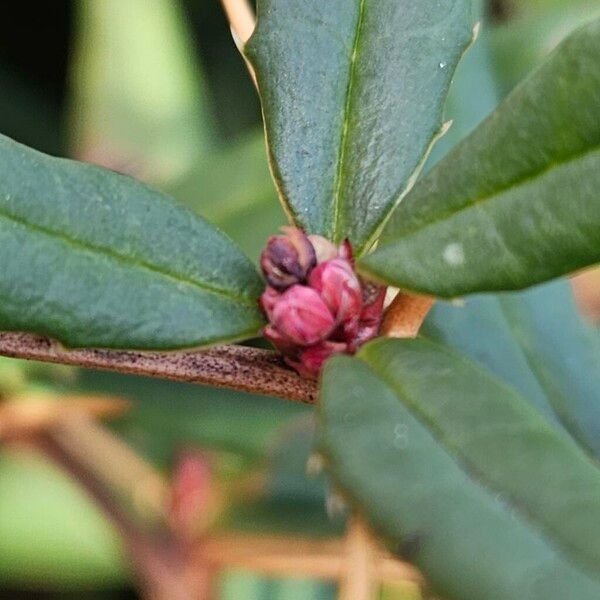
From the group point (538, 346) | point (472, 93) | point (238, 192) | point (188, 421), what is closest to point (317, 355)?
point (538, 346)

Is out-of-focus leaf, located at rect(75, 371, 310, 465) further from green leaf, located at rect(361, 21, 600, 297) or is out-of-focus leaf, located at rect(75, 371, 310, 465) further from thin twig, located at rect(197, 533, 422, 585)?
green leaf, located at rect(361, 21, 600, 297)

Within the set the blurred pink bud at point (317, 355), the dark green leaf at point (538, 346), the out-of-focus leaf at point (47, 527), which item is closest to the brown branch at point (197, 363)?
the blurred pink bud at point (317, 355)

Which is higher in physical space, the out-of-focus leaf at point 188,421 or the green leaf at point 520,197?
the green leaf at point 520,197

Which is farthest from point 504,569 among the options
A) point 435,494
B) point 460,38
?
point 460,38

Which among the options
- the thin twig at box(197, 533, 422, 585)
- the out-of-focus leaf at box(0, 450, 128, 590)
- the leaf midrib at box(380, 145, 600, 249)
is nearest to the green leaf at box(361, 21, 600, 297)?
the leaf midrib at box(380, 145, 600, 249)

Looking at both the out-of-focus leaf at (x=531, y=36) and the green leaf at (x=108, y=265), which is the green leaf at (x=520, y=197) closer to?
the green leaf at (x=108, y=265)

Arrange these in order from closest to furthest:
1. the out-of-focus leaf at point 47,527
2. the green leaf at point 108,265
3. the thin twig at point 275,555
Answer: the green leaf at point 108,265, the thin twig at point 275,555, the out-of-focus leaf at point 47,527

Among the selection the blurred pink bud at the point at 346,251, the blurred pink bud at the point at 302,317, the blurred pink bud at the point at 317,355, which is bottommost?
the blurred pink bud at the point at 317,355
